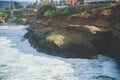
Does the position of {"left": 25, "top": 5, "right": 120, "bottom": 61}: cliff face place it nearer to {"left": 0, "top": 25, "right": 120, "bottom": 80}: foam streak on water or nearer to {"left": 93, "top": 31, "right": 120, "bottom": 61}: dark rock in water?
{"left": 93, "top": 31, "right": 120, "bottom": 61}: dark rock in water

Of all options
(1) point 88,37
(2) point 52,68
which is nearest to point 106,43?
(1) point 88,37

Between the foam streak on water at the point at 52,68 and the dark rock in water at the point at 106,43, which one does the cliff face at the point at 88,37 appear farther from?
the foam streak on water at the point at 52,68

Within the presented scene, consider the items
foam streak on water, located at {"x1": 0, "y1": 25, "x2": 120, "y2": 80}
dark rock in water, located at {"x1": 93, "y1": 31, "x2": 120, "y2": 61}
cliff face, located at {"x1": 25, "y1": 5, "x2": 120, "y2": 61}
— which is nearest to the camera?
foam streak on water, located at {"x1": 0, "y1": 25, "x2": 120, "y2": 80}

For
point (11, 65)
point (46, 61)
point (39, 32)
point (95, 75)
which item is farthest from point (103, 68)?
point (39, 32)

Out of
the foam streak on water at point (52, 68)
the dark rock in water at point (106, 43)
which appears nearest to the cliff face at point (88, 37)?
the dark rock in water at point (106, 43)

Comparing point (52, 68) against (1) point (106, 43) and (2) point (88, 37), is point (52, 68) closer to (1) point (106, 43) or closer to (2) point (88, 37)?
(2) point (88, 37)

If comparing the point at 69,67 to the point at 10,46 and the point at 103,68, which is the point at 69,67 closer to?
the point at 103,68

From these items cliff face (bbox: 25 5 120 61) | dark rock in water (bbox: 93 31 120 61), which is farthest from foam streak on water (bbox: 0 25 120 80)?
dark rock in water (bbox: 93 31 120 61)
